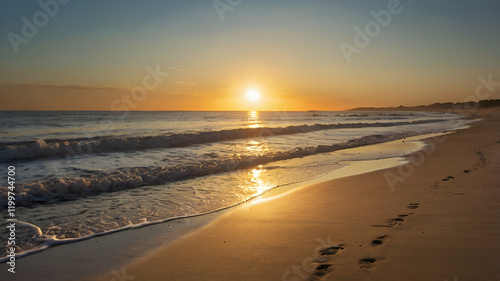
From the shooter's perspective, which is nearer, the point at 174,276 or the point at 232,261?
the point at 174,276

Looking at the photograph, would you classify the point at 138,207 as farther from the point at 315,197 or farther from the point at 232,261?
the point at 315,197

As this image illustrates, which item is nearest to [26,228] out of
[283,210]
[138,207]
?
[138,207]

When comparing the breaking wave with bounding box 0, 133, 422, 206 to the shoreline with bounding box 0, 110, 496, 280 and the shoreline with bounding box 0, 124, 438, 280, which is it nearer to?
the shoreline with bounding box 0, 124, 438, 280

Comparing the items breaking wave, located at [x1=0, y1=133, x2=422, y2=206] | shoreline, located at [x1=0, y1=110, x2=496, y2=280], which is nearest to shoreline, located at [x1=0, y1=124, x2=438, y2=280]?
shoreline, located at [x1=0, y1=110, x2=496, y2=280]

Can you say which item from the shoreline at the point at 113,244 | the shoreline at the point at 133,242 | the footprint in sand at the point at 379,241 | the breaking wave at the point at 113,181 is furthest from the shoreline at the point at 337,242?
the breaking wave at the point at 113,181

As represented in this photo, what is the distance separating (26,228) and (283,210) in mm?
4754

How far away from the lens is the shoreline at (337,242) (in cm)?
332

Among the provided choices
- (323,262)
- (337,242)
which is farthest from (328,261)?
(337,242)

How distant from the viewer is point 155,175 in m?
9.64

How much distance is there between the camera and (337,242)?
4.13 metres

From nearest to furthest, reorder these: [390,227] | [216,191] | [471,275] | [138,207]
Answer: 1. [471,275]
2. [390,227]
3. [138,207]
4. [216,191]

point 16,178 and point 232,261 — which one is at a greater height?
point 16,178

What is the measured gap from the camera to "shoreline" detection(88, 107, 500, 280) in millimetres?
3318

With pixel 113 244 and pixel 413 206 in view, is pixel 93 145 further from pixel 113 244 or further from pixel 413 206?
pixel 413 206
